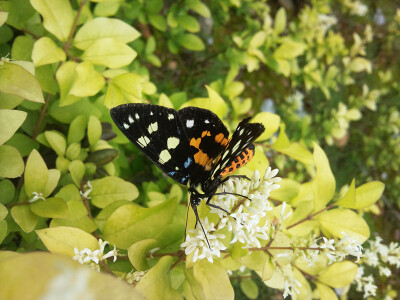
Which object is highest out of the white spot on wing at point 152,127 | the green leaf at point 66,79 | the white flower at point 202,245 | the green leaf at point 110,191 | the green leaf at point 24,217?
the green leaf at point 66,79

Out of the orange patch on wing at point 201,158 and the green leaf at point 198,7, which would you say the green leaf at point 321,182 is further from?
the green leaf at point 198,7

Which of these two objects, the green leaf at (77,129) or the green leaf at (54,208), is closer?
the green leaf at (54,208)

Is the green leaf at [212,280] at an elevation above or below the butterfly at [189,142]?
below

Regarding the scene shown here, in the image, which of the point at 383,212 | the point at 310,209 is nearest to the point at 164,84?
the point at 310,209

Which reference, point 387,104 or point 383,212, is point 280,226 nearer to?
point 383,212

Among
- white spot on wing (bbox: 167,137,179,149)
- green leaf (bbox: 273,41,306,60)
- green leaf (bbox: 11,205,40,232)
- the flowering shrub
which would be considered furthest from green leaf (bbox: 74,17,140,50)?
green leaf (bbox: 273,41,306,60)

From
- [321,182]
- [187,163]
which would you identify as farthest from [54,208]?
[321,182]

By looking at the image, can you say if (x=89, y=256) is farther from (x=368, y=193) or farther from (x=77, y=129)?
(x=368, y=193)

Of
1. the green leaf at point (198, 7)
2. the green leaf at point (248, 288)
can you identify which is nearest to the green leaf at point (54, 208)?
the green leaf at point (248, 288)
